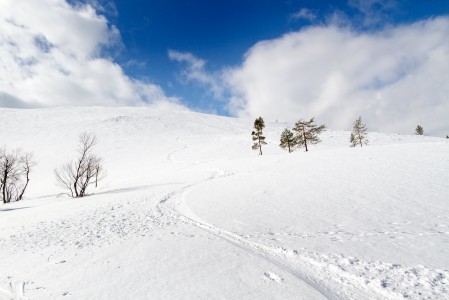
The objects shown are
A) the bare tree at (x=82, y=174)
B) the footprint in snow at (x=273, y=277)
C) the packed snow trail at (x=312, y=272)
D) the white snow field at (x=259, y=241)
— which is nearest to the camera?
the packed snow trail at (x=312, y=272)

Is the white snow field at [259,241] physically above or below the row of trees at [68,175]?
below

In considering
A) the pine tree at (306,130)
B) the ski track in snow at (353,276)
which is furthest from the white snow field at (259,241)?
the pine tree at (306,130)

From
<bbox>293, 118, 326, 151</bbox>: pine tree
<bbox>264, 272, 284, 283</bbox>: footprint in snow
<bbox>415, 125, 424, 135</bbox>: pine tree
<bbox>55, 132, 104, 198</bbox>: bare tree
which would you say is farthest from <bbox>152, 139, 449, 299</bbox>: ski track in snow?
<bbox>415, 125, 424, 135</bbox>: pine tree

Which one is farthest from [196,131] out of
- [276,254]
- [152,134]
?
[276,254]

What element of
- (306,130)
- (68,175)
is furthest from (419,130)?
(68,175)

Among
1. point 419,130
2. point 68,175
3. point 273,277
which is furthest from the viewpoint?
point 419,130

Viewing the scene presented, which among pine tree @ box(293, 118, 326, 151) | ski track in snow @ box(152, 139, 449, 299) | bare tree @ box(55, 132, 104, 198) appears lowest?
ski track in snow @ box(152, 139, 449, 299)

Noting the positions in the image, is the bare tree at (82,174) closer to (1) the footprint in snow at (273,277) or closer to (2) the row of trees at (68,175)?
(2) the row of trees at (68,175)

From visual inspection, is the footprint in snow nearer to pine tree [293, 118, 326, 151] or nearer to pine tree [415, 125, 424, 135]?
pine tree [293, 118, 326, 151]

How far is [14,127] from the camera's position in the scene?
361 feet

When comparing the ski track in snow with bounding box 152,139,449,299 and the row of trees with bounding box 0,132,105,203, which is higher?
the row of trees with bounding box 0,132,105,203

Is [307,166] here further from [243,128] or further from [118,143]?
[243,128]

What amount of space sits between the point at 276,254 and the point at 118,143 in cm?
8564

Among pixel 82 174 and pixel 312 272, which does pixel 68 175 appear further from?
pixel 312 272
